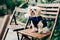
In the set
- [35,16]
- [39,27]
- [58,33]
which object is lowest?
[58,33]

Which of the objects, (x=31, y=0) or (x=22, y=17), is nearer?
(x=31, y=0)

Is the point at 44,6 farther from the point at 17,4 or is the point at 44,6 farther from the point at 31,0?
Result: the point at 17,4

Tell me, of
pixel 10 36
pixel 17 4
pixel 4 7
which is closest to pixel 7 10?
pixel 4 7

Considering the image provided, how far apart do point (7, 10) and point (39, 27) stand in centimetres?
242

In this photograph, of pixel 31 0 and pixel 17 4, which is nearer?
pixel 31 0

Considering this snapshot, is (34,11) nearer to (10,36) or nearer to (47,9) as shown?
(47,9)

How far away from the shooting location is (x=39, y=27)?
252 cm

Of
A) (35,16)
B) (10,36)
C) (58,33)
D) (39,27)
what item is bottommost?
(10,36)

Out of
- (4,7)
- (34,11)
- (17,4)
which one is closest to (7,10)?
(4,7)

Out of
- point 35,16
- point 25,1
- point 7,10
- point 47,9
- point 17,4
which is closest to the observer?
point 35,16

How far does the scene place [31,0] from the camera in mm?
3736

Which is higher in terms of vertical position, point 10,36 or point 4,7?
point 4,7

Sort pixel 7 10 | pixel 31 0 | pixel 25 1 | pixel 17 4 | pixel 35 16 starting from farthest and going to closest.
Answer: pixel 7 10 < pixel 17 4 < pixel 25 1 < pixel 31 0 < pixel 35 16

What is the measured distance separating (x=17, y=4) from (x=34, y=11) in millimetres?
1980
